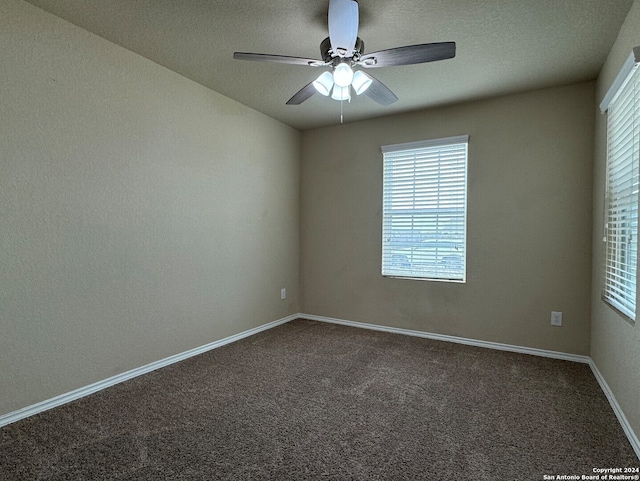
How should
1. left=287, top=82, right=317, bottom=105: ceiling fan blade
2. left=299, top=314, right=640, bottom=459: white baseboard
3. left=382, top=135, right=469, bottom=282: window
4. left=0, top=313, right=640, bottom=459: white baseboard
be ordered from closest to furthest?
left=299, top=314, right=640, bottom=459: white baseboard
left=0, top=313, right=640, bottom=459: white baseboard
left=287, top=82, right=317, bottom=105: ceiling fan blade
left=382, top=135, right=469, bottom=282: window

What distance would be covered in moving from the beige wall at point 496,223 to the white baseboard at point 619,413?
0.49 m

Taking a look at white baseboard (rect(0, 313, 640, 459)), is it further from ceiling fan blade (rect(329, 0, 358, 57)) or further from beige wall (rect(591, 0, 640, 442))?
ceiling fan blade (rect(329, 0, 358, 57))

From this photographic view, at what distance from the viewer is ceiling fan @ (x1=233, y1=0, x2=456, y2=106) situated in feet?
5.76

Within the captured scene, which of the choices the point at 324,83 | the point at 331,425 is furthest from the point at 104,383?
the point at 324,83

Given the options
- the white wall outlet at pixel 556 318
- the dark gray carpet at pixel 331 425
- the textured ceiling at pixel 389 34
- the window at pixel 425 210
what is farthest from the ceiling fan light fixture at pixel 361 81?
the white wall outlet at pixel 556 318

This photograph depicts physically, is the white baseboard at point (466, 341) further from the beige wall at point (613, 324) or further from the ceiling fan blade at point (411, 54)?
the ceiling fan blade at point (411, 54)

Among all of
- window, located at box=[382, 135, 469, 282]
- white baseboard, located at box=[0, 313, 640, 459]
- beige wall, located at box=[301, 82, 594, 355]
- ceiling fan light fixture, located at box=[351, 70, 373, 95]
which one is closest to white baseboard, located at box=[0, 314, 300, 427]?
white baseboard, located at box=[0, 313, 640, 459]

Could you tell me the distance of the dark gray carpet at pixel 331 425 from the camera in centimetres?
162

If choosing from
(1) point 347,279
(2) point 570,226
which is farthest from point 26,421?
(2) point 570,226

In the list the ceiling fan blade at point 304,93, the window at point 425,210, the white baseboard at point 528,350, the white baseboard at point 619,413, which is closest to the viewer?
the white baseboard at point 619,413

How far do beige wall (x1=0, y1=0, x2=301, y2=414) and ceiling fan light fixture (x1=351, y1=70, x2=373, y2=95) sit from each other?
5.08 ft

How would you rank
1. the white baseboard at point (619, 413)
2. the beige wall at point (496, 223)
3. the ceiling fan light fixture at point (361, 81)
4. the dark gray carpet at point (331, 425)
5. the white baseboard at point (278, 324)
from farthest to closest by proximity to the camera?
the beige wall at point (496, 223)
the ceiling fan light fixture at point (361, 81)
the white baseboard at point (278, 324)
the white baseboard at point (619, 413)
the dark gray carpet at point (331, 425)

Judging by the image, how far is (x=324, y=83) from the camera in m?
2.33

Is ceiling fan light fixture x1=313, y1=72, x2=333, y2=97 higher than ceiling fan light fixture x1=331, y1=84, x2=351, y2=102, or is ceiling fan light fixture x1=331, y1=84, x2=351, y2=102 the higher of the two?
ceiling fan light fixture x1=313, y1=72, x2=333, y2=97
